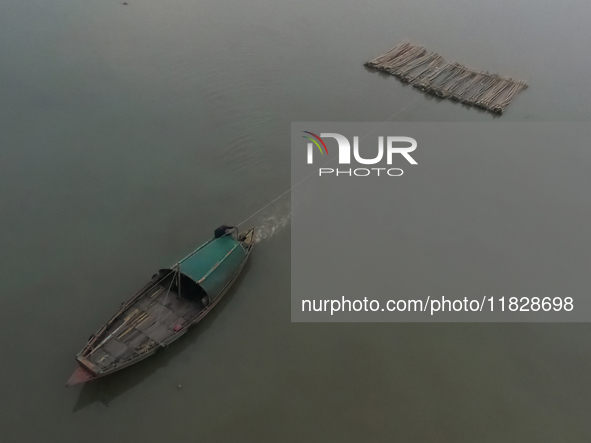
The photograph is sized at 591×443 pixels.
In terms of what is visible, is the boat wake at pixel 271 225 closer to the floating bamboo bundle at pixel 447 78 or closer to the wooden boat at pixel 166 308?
the wooden boat at pixel 166 308

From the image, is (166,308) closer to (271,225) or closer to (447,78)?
(271,225)

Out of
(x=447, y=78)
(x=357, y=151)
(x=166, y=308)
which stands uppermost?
(x=447, y=78)

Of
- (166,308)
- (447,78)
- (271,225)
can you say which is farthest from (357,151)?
(166,308)

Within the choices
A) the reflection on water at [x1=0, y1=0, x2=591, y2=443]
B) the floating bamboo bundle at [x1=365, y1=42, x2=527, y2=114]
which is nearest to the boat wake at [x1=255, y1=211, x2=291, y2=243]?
the reflection on water at [x1=0, y1=0, x2=591, y2=443]

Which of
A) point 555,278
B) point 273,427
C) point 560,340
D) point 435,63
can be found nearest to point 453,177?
point 555,278

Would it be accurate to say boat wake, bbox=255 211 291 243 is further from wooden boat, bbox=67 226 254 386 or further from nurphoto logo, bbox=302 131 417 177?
nurphoto logo, bbox=302 131 417 177

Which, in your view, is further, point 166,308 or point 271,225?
point 271,225

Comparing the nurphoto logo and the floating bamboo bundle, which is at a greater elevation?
the floating bamboo bundle

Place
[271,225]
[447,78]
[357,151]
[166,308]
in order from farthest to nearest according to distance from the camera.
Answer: [447,78] → [357,151] → [271,225] → [166,308]
